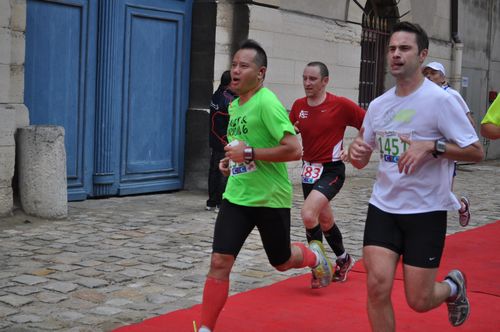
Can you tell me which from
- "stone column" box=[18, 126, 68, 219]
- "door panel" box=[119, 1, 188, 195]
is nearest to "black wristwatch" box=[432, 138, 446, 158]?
"stone column" box=[18, 126, 68, 219]

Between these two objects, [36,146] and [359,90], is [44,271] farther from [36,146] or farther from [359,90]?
[359,90]

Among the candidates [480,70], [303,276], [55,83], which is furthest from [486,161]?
[303,276]

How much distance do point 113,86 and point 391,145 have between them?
23.2 ft

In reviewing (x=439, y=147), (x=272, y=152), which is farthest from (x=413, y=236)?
(x=272, y=152)

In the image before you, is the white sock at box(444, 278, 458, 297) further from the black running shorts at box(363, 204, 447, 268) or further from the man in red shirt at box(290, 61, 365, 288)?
the man in red shirt at box(290, 61, 365, 288)

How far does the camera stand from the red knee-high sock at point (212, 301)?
17.0ft

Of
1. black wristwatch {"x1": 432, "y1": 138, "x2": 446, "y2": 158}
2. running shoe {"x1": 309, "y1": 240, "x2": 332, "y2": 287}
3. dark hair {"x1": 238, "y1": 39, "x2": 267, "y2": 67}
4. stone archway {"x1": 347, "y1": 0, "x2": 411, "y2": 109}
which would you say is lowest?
running shoe {"x1": 309, "y1": 240, "x2": 332, "y2": 287}

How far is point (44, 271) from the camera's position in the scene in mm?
7168

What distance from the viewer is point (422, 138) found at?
4.82 meters

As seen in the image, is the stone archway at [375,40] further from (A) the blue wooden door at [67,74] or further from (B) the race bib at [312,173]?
(B) the race bib at [312,173]

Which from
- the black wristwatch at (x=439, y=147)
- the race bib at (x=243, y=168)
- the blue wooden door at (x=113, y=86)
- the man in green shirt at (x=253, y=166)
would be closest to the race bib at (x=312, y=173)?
the man in green shirt at (x=253, y=166)

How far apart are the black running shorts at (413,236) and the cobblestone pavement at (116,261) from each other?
6.35 ft

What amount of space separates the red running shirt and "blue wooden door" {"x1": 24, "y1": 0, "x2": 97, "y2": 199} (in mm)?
4095

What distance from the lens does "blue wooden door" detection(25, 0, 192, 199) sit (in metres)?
10.5
